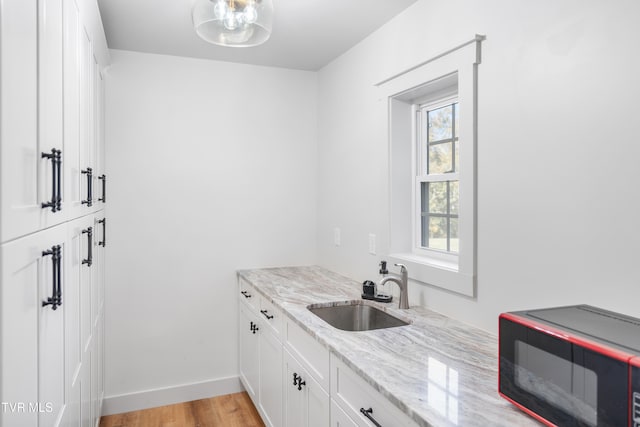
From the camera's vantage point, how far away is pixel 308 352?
1.95 metres

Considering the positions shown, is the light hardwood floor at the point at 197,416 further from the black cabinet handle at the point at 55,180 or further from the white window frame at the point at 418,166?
the black cabinet handle at the point at 55,180

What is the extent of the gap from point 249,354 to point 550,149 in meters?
2.32

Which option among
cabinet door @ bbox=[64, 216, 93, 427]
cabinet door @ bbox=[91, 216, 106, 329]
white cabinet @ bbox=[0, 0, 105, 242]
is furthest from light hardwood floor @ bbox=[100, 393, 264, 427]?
white cabinet @ bbox=[0, 0, 105, 242]

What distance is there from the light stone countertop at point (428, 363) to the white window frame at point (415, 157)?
22cm

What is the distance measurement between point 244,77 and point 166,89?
59 cm

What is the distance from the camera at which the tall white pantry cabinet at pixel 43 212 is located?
84cm

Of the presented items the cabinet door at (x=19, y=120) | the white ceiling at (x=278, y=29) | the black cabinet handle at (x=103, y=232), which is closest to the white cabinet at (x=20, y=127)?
the cabinet door at (x=19, y=120)

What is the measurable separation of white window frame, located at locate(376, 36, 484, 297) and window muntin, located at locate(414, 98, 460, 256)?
1.5 inches

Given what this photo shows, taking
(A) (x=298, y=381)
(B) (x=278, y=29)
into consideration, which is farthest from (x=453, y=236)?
(B) (x=278, y=29)

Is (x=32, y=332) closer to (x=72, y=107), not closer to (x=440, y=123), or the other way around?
(x=72, y=107)

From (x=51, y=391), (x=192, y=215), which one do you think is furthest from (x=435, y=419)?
(x=192, y=215)

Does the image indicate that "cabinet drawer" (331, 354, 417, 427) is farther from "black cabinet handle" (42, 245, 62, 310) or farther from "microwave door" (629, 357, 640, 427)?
"black cabinet handle" (42, 245, 62, 310)

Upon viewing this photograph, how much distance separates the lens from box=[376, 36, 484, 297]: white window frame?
6.24 ft

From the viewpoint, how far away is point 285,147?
3.53m
